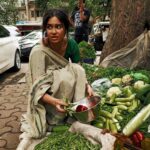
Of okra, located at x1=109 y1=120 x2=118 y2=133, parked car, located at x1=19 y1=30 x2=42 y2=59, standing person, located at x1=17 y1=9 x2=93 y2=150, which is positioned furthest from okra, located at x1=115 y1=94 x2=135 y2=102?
parked car, located at x1=19 y1=30 x2=42 y2=59

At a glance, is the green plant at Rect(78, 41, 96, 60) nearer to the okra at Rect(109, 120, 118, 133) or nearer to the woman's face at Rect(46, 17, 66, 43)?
the okra at Rect(109, 120, 118, 133)

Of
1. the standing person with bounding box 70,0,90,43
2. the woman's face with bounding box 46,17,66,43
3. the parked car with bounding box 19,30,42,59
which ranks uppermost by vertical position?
the woman's face with bounding box 46,17,66,43

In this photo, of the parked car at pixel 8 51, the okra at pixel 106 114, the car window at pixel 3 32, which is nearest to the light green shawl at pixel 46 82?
the okra at pixel 106 114

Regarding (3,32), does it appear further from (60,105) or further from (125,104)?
(60,105)

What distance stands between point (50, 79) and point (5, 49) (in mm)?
6049

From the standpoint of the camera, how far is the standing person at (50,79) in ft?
12.1

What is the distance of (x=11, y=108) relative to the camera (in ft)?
20.2

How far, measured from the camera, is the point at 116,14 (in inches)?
281

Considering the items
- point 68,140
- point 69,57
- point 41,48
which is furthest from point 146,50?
point 68,140

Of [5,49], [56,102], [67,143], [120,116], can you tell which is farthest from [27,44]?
[67,143]

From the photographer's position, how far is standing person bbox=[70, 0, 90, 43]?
899 centimetres

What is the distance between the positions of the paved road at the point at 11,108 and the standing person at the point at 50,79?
2.65 ft

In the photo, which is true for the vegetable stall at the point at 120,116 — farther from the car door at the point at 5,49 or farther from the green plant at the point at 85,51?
the car door at the point at 5,49

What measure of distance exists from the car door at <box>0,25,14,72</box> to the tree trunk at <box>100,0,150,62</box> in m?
3.46
